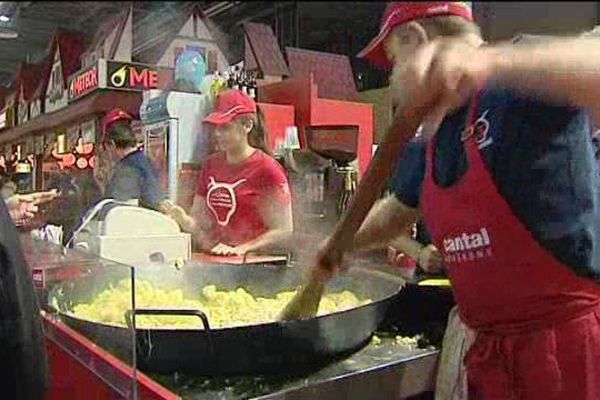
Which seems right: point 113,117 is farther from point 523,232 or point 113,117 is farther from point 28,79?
point 523,232

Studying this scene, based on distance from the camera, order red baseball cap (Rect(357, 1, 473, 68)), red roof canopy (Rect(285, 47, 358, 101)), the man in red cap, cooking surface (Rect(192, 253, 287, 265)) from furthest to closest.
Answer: red roof canopy (Rect(285, 47, 358, 101)) < cooking surface (Rect(192, 253, 287, 265)) < red baseball cap (Rect(357, 1, 473, 68)) < the man in red cap

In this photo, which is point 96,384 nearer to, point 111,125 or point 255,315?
point 255,315

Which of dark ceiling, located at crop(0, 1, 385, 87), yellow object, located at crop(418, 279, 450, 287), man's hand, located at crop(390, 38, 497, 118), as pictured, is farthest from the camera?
dark ceiling, located at crop(0, 1, 385, 87)

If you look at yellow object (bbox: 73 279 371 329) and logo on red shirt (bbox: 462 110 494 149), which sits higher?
logo on red shirt (bbox: 462 110 494 149)

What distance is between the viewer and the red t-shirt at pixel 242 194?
6.18 feet

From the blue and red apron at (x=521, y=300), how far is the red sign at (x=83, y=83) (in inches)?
39.5

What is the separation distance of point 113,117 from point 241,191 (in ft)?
1.45

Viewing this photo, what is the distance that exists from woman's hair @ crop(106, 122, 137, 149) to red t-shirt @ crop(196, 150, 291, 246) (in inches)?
9.8

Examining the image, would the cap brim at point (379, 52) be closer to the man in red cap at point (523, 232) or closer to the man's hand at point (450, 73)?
the man in red cap at point (523, 232)

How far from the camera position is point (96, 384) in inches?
40.5

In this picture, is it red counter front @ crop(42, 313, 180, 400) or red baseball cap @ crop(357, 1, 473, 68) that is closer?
red counter front @ crop(42, 313, 180, 400)

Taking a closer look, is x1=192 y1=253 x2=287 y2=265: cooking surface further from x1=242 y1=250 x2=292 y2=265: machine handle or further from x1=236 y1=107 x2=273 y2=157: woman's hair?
x1=236 y1=107 x2=273 y2=157: woman's hair

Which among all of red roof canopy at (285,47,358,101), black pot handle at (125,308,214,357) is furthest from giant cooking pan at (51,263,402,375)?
red roof canopy at (285,47,358,101)

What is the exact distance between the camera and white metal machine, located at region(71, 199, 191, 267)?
151cm
